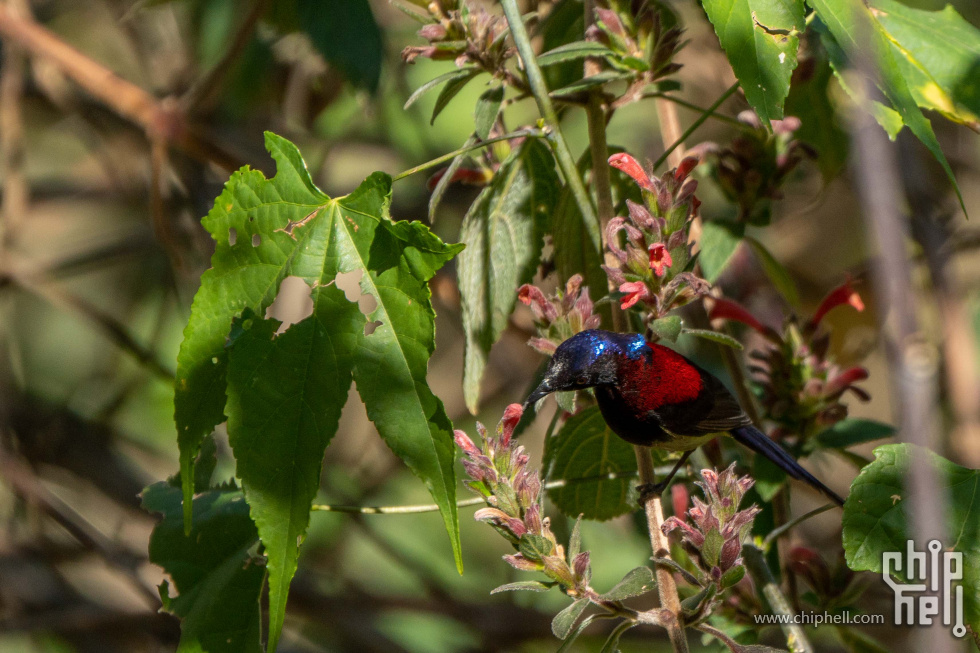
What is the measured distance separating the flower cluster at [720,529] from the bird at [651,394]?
200 millimetres

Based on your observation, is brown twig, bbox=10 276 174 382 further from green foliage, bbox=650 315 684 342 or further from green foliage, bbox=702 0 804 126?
green foliage, bbox=702 0 804 126

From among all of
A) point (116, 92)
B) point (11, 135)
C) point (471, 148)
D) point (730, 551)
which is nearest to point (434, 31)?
point (471, 148)

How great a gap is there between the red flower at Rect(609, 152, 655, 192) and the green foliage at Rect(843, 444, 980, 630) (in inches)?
21.0

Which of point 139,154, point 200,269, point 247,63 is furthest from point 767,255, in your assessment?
point 139,154

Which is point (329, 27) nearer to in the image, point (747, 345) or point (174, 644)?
point (747, 345)

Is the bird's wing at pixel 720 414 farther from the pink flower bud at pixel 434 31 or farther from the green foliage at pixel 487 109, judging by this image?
the pink flower bud at pixel 434 31

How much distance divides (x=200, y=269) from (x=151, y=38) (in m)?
1.13

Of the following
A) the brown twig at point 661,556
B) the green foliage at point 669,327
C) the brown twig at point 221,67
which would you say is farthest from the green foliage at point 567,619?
the brown twig at point 221,67

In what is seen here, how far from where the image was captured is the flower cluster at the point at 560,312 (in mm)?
1313

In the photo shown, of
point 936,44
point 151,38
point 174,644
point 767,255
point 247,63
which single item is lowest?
point 174,644

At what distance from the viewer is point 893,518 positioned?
1254 mm

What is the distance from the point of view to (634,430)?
138 centimetres

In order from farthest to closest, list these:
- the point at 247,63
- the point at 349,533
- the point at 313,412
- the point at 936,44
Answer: the point at 349,533, the point at 247,63, the point at 936,44, the point at 313,412

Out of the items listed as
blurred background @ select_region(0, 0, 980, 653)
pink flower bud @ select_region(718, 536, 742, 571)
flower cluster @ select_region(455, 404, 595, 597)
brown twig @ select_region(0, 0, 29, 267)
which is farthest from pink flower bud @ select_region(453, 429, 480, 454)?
brown twig @ select_region(0, 0, 29, 267)
